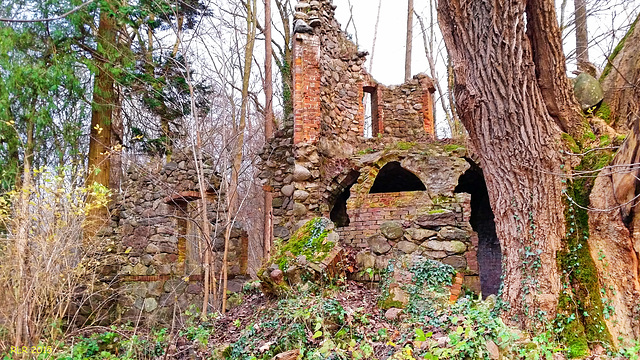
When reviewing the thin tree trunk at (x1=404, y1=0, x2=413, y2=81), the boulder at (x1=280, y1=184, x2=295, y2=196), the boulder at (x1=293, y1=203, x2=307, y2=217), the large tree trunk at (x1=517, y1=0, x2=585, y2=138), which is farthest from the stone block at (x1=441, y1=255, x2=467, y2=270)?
the thin tree trunk at (x1=404, y1=0, x2=413, y2=81)

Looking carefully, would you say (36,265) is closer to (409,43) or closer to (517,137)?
(517,137)

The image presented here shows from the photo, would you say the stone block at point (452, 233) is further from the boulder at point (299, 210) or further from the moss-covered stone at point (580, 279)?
the boulder at point (299, 210)

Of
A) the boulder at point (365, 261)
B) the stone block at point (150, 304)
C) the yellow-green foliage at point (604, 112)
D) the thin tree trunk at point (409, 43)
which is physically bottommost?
the stone block at point (150, 304)

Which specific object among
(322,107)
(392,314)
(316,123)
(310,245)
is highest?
(322,107)

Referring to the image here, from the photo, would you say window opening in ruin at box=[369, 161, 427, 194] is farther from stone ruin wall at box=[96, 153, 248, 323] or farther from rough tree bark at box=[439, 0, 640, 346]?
rough tree bark at box=[439, 0, 640, 346]

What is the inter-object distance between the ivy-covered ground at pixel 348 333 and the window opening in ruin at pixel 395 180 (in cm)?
435

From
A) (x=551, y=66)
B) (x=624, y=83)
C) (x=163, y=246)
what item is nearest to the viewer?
(x=551, y=66)

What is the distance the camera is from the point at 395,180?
36.5 ft

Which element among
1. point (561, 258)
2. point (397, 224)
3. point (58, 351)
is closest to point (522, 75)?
point (561, 258)

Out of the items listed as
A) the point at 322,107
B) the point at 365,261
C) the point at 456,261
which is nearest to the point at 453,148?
the point at 322,107

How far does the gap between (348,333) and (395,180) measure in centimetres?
641

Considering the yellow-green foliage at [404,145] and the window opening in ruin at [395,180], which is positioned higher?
the yellow-green foliage at [404,145]

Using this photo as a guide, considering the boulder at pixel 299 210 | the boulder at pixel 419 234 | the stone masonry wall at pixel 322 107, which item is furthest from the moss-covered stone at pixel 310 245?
the stone masonry wall at pixel 322 107

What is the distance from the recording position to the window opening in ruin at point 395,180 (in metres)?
10.6
